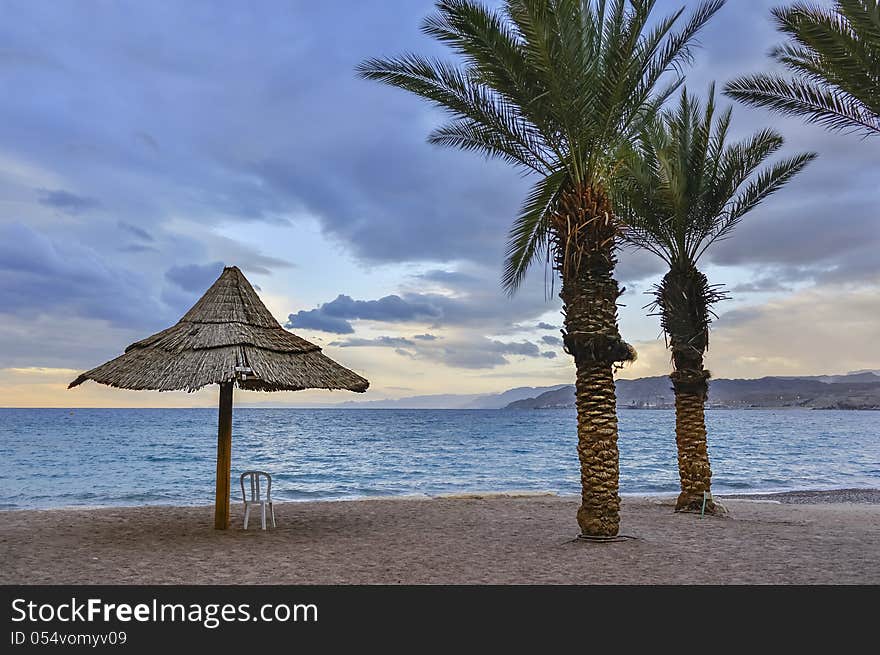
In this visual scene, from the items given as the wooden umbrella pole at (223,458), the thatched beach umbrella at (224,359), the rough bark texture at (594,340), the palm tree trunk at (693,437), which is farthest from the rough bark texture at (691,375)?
the wooden umbrella pole at (223,458)

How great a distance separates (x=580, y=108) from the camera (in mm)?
9547

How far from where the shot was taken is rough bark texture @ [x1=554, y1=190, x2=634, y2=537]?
976cm

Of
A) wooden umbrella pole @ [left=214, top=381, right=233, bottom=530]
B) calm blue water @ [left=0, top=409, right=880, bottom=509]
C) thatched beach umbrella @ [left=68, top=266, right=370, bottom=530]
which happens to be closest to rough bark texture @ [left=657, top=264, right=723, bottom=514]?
thatched beach umbrella @ [left=68, top=266, right=370, bottom=530]

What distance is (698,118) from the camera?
13680 millimetres

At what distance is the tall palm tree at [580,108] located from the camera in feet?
30.7

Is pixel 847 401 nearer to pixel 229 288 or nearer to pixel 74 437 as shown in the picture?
pixel 74 437

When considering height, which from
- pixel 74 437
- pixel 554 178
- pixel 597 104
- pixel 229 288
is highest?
pixel 597 104

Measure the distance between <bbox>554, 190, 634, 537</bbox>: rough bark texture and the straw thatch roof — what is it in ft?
12.2

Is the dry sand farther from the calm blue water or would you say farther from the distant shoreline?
the calm blue water

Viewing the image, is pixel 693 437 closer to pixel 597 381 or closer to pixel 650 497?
pixel 597 381
